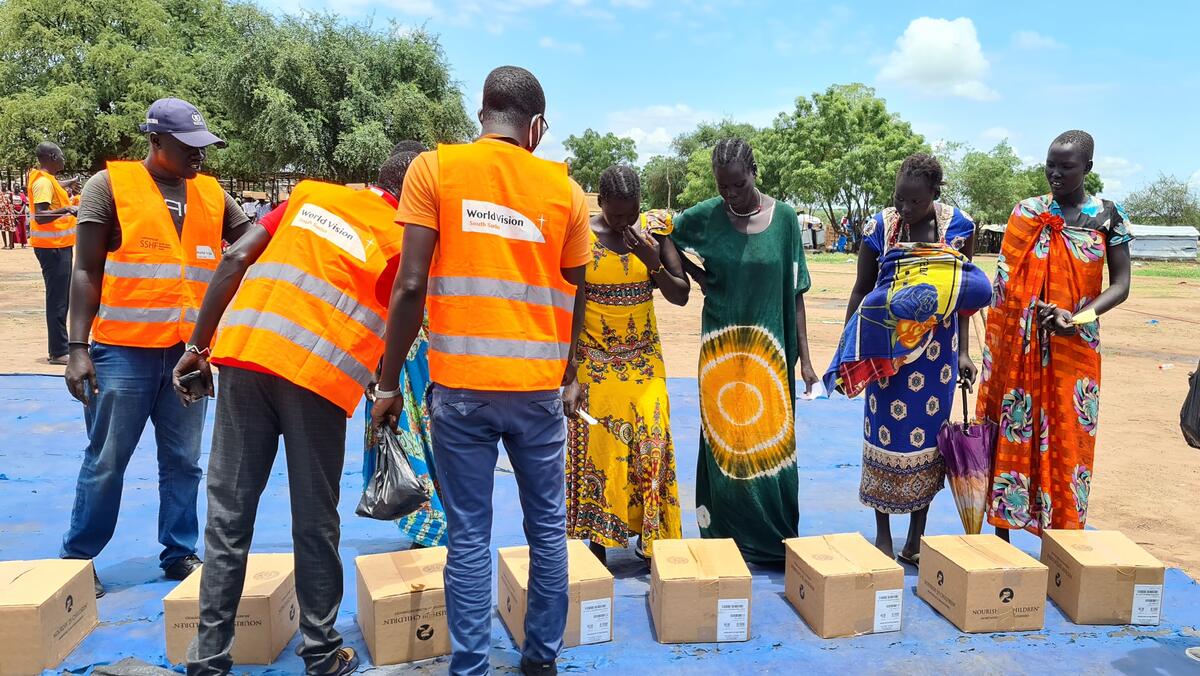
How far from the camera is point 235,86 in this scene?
92.0 ft

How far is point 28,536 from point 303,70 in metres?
26.9

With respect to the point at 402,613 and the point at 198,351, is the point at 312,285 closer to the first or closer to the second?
the point at 198,351

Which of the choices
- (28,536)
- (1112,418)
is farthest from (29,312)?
(1112,418)

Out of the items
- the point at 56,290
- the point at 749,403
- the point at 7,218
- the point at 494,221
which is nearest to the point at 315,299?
the point at 494,221

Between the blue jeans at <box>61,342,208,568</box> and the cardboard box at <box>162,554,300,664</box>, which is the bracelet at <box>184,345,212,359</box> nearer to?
the blue jeans at <box>61,342,208,568</box>

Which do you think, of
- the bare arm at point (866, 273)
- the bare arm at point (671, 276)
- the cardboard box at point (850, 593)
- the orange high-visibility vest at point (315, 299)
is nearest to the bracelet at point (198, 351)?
the orange high-visibility vest at point (315, 299)

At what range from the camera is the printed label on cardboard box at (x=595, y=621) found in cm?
294

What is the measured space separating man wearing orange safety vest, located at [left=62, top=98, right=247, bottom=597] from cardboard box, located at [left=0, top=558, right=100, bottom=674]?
35cm

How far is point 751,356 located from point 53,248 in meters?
7.49

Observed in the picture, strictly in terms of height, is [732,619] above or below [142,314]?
below

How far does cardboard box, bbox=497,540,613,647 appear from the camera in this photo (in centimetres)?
291

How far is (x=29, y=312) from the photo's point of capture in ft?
40.4

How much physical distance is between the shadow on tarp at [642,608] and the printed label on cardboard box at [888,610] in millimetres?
39

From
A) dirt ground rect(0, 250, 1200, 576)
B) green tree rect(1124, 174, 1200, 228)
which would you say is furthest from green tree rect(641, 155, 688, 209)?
dirt ground rect(0, 250, 1200, 576)
